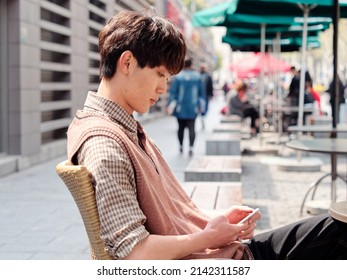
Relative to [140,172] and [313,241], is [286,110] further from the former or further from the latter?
[140,172]

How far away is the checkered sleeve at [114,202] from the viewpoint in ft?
6.16

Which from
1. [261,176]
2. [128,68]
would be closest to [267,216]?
[261,176]

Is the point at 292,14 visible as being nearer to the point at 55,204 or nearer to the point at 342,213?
the point at 55,204

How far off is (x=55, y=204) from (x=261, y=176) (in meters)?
3.30

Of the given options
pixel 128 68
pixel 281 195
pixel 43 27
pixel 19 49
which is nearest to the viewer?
pixel 128 68

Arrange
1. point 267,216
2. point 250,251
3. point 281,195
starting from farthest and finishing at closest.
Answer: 1. point 281,195
2. point 267,216
3. point 250,251

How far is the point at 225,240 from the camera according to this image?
6.82 feet

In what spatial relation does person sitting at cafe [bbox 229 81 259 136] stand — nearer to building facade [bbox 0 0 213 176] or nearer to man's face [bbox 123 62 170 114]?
building facade [bbox 0 0 213 176]

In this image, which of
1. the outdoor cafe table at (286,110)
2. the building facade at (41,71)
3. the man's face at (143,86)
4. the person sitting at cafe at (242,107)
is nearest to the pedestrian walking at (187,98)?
the building facade at (41,71)

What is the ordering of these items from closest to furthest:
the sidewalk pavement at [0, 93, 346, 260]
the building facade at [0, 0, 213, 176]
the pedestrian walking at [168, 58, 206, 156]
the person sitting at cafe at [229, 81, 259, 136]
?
the sidewalk pavement at [0, 93, 346, 260] → the building facade at [0, 0, 213, 176] → the pedestrian walking at [168, 58, 206, 156] → the person sitting at cafe at [229, 81, 259, 136]

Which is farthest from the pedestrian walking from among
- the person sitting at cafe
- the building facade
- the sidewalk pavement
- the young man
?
the young man

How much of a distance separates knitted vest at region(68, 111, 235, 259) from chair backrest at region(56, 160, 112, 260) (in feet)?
0.28

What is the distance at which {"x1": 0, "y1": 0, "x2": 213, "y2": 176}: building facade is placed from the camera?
8859 mm

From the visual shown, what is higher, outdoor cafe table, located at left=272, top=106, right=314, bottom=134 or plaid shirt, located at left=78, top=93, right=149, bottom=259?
outdoor cafe table, located at left=272, top=106, right=314, bottom=134
